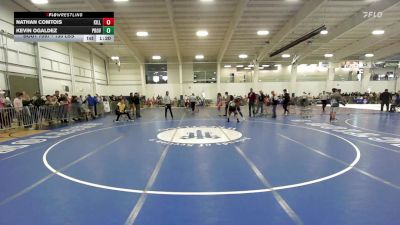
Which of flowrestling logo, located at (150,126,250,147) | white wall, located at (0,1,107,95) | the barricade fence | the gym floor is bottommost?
the gym floor

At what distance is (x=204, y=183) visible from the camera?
4.05 metres

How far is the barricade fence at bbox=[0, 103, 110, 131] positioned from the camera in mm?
9961

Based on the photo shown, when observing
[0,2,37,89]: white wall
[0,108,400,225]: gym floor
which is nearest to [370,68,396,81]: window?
[0,108,400,225]: gym floor

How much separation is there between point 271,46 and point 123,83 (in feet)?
68.2

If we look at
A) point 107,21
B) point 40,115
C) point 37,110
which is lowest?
point 40,115

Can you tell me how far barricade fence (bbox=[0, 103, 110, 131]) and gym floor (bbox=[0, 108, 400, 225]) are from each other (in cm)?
386

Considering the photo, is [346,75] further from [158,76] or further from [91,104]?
[91,104]

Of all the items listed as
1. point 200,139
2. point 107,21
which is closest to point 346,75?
point 200,139

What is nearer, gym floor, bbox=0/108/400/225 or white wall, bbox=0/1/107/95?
gym floor, bbox=0/108/400/225

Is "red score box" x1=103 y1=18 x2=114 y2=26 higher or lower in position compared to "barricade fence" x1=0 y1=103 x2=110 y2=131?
higher
